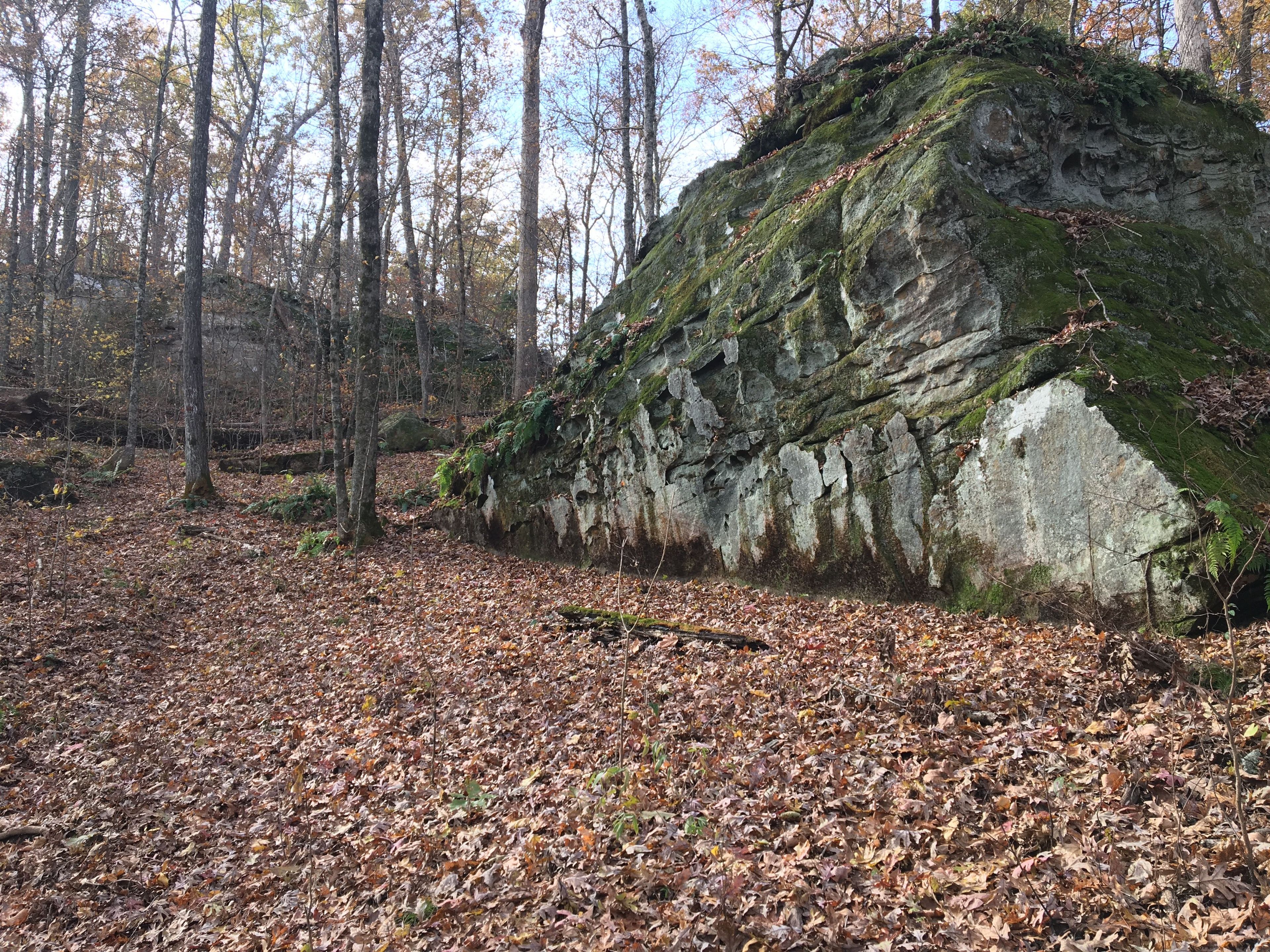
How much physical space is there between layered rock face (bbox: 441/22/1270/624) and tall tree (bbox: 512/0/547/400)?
4.03m

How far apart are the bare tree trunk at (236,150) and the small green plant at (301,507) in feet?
50.0

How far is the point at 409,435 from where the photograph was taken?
18688 mm

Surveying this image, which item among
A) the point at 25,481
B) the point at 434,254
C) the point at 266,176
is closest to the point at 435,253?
the point at 434,254

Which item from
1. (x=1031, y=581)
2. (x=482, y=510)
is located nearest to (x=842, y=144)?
(x=1031, y=581)

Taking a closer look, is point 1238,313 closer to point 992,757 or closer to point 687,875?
point 992,757

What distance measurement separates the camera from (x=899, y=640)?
6.05m

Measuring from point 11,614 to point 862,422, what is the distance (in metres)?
10.6

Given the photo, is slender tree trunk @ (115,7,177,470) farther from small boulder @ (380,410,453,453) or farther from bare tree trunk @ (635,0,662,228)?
bare tree trunk @ (635,0,662,228)

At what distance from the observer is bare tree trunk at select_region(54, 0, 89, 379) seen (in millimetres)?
18953

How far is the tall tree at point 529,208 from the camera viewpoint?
607 inches

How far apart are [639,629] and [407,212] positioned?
1859cm

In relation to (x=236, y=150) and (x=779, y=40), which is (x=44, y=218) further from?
(x=779, y=40)

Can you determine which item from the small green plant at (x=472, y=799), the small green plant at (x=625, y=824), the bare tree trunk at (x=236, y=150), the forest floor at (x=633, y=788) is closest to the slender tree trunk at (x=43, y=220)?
the bare tree trunk at (x=236, y=150)

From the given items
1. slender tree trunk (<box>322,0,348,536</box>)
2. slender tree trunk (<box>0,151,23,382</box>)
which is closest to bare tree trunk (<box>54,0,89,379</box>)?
slender tree trunk (<box>0,151,23,382</box>)
